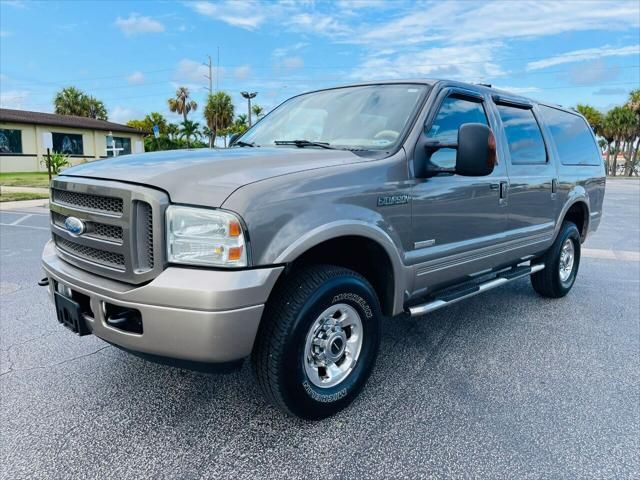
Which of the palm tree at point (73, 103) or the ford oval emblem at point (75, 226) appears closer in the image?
the ford oval emblem at point (75, 226)

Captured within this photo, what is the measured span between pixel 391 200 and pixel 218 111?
5960cm

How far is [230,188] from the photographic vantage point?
232 centimetres

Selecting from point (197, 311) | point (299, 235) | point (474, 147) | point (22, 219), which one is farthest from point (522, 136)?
point (22, 219)

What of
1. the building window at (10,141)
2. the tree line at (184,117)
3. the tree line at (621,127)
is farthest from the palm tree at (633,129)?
the building window at (10,141)

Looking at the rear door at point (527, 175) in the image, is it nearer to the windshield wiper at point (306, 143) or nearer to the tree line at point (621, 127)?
the windshield wiper at point (306, 143)

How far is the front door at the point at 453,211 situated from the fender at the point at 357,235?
18 centimetres

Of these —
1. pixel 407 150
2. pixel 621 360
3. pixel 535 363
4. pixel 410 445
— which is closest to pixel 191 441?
pixel 410 445

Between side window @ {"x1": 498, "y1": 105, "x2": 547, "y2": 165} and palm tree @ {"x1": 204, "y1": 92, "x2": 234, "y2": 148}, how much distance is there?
5693 centimetres

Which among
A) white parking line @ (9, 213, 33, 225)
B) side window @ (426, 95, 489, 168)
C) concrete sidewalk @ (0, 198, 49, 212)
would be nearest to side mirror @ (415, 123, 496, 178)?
side window @ (426, 95, 489, 168)

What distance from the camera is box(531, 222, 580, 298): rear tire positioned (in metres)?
5.16

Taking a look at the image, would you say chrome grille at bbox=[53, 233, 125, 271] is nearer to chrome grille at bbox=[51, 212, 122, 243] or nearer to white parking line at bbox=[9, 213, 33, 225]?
chrome grille at bbox=[51, 212, 122, 243]

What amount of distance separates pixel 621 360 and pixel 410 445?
212 cm

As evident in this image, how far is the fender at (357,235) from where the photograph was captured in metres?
2.41

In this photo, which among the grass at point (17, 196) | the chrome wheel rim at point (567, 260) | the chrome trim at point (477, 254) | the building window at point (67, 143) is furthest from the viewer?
the building window at point (67, 143)
